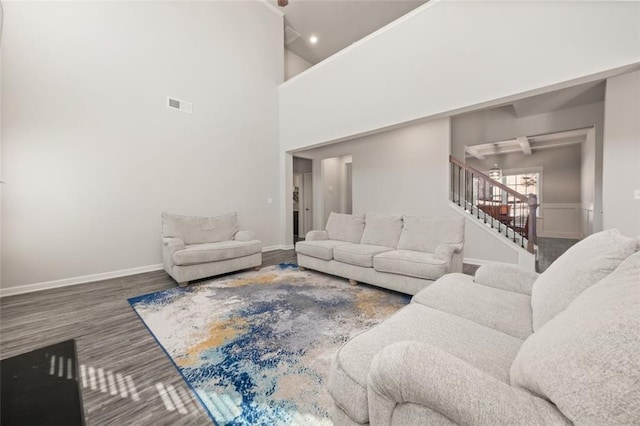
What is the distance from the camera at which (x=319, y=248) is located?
3.71m

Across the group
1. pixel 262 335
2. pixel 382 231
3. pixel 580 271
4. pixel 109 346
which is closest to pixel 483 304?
pixel 580 271

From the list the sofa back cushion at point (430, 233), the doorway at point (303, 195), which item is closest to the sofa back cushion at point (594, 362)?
the sofa back cushion at point (430, 233)

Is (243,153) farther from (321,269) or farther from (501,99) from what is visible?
(501,99)

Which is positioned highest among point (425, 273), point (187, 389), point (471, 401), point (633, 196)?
point (633, 196)

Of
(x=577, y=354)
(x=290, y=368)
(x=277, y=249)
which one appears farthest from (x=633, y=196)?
(x=277, y=249)

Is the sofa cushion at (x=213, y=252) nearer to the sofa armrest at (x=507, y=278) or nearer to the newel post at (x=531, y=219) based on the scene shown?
the sofa armrest at (x=507, y=278)

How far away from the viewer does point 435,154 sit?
16.2 feet

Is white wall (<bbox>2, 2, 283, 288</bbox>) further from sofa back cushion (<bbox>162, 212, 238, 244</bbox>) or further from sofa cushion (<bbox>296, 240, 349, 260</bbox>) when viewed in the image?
sofa cushion (<bbox>296, 240, 349, 260</bbox>)

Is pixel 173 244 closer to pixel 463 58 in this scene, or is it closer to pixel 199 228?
pixel 199 228

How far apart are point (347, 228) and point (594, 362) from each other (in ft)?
11.5

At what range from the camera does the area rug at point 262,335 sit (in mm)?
1420

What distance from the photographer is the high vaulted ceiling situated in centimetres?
552

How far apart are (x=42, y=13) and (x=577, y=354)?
18.6 feet

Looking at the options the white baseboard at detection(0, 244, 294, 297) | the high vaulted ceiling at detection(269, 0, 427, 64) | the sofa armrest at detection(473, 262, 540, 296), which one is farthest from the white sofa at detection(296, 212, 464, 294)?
the high vaulted ceiling at detection(269, 0, 427, 64)
